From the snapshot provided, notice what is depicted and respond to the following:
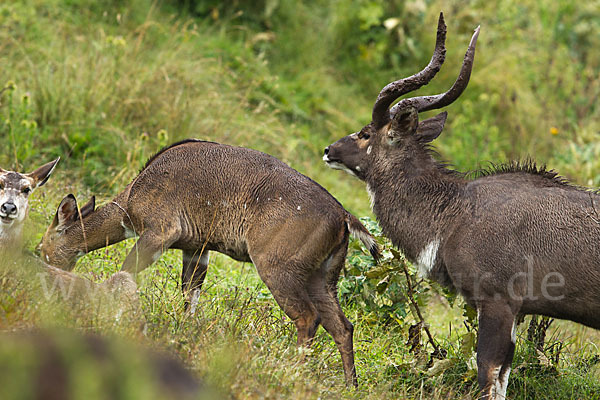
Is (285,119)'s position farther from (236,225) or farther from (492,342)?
(492,342)

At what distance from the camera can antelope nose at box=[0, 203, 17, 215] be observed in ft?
19.9

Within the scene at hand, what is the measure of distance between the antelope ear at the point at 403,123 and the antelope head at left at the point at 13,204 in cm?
305

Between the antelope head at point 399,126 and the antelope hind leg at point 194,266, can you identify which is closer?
the antelope head at point 399,126

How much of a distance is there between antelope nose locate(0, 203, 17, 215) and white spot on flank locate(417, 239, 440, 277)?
10.6 ft

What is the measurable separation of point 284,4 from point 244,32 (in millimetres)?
1011

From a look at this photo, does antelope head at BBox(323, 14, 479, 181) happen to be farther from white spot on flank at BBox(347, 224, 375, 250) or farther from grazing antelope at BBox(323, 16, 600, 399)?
white spot on flank at BBox(347, 224, 375, 250)

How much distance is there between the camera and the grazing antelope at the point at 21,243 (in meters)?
4.94

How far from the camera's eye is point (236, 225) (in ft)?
19.3

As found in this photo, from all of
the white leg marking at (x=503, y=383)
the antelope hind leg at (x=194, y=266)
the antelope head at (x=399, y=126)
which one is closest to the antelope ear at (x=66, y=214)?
the antelope hind leg at (x=194, y=266)

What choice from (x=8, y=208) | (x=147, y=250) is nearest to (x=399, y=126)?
(x=147, y=250)

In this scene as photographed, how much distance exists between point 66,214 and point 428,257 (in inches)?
118

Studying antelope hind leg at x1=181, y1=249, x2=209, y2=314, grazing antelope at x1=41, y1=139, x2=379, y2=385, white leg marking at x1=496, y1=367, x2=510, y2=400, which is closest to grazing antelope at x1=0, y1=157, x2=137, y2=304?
grazing antelope at x1=41, y1=139, x2=379, y2=385

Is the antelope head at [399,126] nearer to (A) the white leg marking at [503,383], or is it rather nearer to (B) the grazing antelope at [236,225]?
(B) the grazing antelope at [236,225]

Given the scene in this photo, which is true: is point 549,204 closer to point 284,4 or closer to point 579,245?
point 579,245
